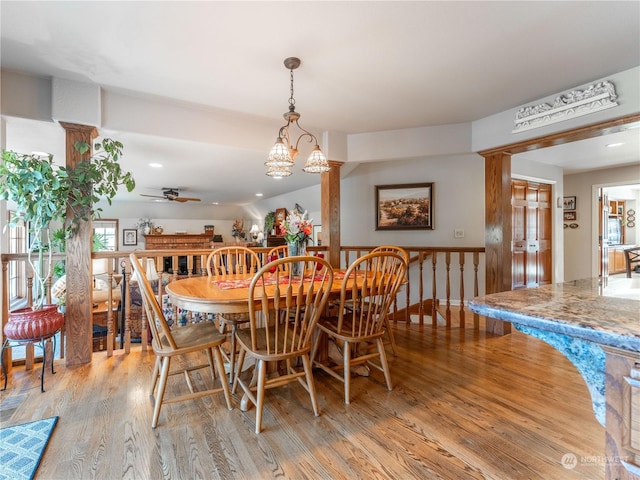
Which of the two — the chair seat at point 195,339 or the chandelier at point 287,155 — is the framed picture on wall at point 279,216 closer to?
the chandelier at point 287,155

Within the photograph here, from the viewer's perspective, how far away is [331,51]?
201 cm

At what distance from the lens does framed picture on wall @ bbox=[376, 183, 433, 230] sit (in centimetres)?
457

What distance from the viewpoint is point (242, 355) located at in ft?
6.51

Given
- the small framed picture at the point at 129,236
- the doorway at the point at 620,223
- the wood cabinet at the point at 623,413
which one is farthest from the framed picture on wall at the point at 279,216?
the wood cabinet at the point at 623,413

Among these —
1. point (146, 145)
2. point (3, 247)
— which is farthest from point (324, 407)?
point (146, 145)

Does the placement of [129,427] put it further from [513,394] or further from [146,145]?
[146,145]

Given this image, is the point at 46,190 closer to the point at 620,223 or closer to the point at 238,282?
the point at 238,282

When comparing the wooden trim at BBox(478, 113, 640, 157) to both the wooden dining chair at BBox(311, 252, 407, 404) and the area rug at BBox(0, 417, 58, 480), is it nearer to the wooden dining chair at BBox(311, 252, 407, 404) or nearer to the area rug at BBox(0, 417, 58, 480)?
the wooden dining chair at BBox(311, 252, 407, 404)

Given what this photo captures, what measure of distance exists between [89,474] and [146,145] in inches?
127

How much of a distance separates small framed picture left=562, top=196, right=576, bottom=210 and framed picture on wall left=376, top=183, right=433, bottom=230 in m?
3.00

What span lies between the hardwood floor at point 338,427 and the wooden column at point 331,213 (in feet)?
5.06

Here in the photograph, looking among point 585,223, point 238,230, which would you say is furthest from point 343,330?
point 238,230

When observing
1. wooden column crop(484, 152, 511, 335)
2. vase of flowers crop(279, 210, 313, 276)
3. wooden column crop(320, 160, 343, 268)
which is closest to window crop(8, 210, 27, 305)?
wooden column crop(320, 160, 343, 268)

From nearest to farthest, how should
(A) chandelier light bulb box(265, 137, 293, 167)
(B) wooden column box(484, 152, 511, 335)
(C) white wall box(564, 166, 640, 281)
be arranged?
(A) chandelier light bulb box(265, 137, 293, 167)
(B) wooden column box(484, 152, 511, 335)
(C) white wall box(564, 166, 640, 281)
